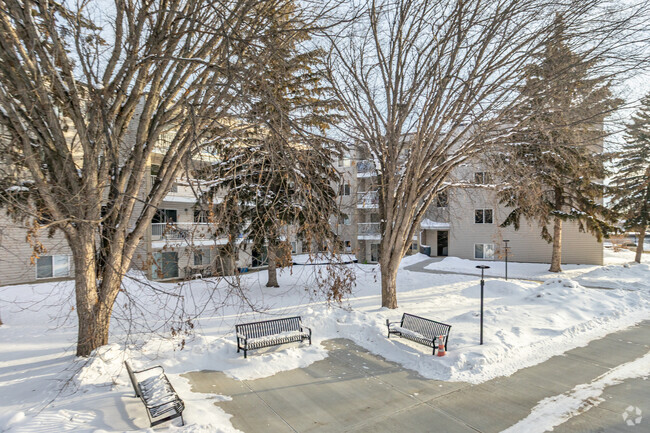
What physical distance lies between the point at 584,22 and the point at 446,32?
11.7ft

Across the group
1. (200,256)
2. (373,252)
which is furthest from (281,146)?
(373,252)

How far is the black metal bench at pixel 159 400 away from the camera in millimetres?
6117

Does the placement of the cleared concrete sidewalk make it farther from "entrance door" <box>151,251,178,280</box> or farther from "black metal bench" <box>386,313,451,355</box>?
"entrance door" <box>151,251,178,280</box>

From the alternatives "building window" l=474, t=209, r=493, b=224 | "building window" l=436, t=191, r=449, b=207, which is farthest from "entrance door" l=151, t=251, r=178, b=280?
"building window" l=474, t=209, r=493, b=224

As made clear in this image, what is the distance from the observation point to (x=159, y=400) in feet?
20.5

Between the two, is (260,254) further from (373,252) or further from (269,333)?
(373,252)

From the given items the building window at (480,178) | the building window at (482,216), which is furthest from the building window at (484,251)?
the building window at (480,178)

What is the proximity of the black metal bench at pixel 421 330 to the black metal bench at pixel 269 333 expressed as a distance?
2.76 m

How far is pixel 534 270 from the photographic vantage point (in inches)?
994

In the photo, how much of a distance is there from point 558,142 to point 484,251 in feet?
59.0

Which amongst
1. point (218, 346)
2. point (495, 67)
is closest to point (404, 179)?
point (495, 67)

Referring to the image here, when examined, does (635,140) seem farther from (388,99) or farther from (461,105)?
(388,99)

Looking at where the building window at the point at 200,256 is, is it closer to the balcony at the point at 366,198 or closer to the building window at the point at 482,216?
the balcony at the point at 366,198

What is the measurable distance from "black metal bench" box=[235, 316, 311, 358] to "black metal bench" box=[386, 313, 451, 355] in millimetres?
2764
